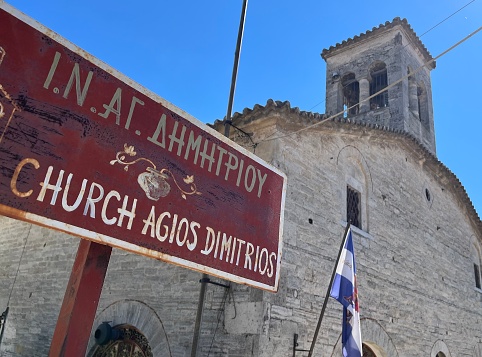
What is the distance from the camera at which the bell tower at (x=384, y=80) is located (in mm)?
13500

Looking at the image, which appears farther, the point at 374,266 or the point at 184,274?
the point at 374,266

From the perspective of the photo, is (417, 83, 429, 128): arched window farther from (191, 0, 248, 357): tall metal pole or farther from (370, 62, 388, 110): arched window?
(191, 0, 248, 357): tall metal pole

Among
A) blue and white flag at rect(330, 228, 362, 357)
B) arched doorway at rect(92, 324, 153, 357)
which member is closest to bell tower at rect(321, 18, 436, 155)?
blue and white flag at rect(330, 228, 362, 357)

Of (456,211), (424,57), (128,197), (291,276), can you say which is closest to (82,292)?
(128,197)

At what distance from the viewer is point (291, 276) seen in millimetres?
5840

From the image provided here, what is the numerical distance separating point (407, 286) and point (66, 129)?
25.3ft

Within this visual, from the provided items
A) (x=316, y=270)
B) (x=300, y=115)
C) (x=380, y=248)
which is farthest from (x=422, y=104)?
(x=316, y=270)

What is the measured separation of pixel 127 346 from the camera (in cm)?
667

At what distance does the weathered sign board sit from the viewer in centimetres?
211

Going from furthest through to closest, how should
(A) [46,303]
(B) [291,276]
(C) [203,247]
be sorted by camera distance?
(A) [46,303]
(B) [291,276]
(C) [203,247]

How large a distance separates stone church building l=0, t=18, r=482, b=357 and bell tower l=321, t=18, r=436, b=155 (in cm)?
318

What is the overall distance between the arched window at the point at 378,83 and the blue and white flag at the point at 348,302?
1016 cm

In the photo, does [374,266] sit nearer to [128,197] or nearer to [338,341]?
[338,341]

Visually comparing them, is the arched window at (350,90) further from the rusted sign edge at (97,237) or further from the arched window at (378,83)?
the rusted sign edge at (97,237)
